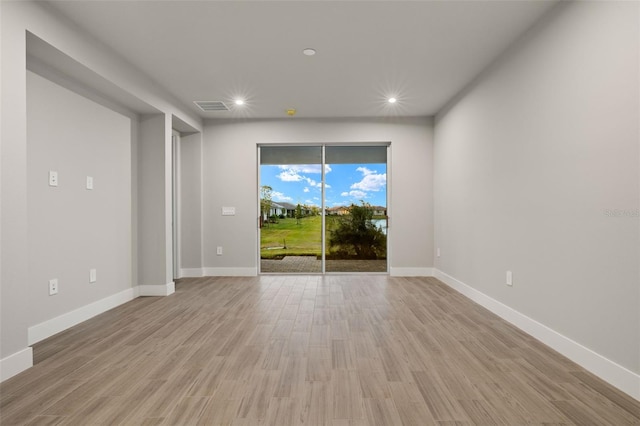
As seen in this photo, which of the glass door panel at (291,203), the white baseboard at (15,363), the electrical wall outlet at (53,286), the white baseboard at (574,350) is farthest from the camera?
the glass door panel at (291,203)

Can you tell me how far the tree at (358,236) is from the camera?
582cm

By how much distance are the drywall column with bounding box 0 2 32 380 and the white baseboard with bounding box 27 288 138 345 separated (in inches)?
15.5

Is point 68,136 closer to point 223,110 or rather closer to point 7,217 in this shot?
point 7,217

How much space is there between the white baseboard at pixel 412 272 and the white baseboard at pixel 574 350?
172cm

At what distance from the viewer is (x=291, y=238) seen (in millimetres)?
5906

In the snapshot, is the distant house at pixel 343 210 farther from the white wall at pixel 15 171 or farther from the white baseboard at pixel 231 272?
the white wall at pixel 15 171

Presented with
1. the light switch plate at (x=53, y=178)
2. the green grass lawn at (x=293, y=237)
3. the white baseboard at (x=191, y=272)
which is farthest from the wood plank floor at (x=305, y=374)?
the green grass lawn at (x=293, y=237)

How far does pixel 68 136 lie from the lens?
3.06m

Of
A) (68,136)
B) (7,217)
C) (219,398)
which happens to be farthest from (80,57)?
(219,398)

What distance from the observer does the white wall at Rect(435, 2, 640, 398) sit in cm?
192

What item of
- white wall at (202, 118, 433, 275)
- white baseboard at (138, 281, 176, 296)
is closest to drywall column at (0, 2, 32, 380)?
white baseboard at (138, 281, 176, 296)

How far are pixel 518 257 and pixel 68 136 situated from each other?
4180mm

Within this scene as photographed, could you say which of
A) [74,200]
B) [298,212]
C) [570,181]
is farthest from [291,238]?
[570,181]

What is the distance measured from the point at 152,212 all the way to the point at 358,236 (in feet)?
10.7
